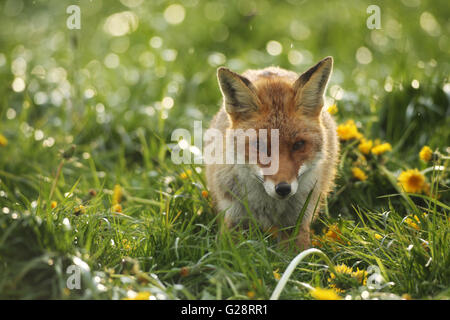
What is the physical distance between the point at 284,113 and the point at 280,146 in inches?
12.0

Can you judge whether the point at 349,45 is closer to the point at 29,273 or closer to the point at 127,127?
the point at 127,127

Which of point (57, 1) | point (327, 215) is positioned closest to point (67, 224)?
point (327, 215)

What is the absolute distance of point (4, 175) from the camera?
4.81 metres

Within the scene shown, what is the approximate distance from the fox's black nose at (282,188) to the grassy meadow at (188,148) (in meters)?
0.30

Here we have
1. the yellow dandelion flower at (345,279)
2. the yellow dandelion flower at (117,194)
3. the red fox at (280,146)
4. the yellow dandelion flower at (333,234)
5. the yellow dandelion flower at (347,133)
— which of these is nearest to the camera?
the yellow dandelion flower at (345,279)

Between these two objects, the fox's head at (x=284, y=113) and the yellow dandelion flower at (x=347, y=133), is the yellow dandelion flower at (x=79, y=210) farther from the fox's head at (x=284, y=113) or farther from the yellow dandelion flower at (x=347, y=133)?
the yellow dandelion flower at (x=347, y=133)

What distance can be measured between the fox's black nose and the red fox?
5 cm

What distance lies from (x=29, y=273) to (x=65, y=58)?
5.28 metres

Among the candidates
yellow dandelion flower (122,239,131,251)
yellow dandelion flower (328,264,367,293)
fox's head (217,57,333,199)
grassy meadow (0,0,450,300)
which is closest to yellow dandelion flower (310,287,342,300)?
grassy meadow (0,0,450,300)

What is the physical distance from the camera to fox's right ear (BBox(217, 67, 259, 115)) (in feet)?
11.9

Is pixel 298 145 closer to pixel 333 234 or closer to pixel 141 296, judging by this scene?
pixel 333 234

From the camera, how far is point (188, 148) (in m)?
4.76

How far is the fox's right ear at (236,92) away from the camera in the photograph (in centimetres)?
364

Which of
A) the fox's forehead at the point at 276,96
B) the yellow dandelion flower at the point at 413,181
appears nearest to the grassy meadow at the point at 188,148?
the yellow dandelion flower at the point at 413,181
